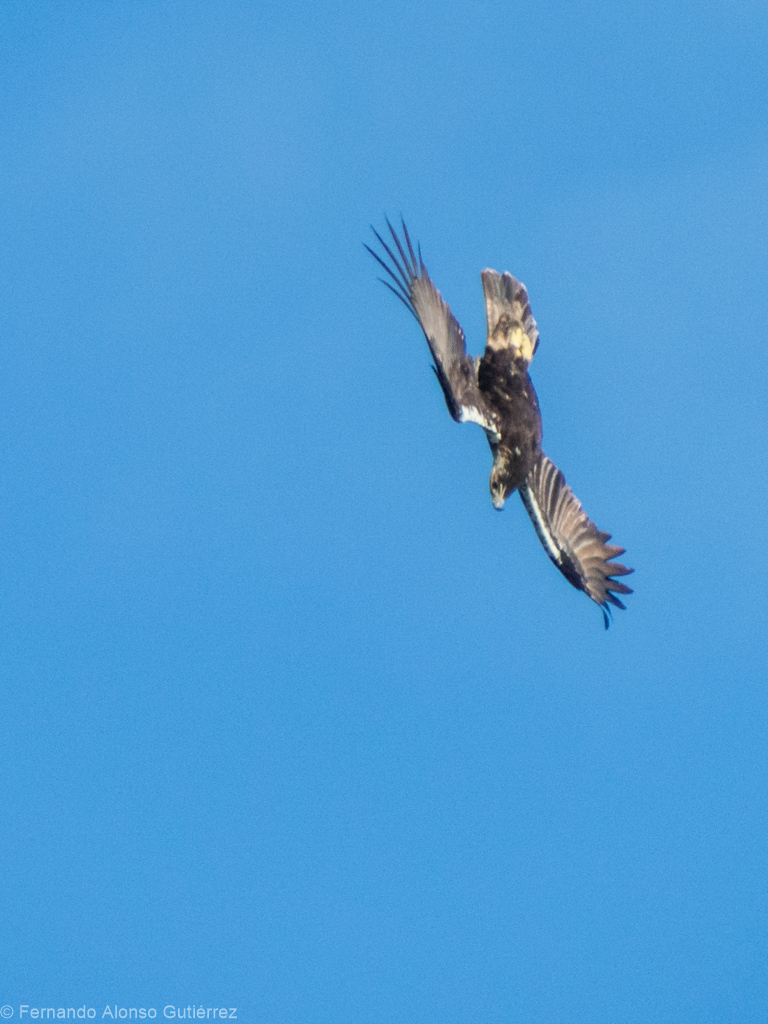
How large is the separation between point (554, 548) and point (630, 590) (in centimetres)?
103

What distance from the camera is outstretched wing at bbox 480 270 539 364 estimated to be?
2220 centimetres

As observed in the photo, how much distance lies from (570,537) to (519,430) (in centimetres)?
166

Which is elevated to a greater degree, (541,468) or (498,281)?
(498,281)

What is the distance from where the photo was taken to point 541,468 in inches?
881

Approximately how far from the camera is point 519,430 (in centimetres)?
2175

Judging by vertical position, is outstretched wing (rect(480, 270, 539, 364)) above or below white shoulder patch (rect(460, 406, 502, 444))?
above

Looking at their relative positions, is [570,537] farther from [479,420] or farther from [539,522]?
[479,420]

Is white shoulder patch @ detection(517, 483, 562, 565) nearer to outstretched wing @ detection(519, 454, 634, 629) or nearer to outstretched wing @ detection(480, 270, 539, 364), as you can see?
outstretched wing @ detection(519, 454, 634, 629)

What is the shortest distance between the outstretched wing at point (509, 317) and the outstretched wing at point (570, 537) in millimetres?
1291

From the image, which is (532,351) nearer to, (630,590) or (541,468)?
(541,468)

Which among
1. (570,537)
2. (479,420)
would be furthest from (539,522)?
(479,420)

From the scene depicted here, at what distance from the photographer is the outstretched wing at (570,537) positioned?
22141 mm

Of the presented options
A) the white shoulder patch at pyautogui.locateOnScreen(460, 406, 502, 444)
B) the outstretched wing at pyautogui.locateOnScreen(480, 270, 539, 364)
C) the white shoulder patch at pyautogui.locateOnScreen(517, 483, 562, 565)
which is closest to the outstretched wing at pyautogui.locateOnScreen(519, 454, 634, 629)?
the white shoulder patch at pyautogui.locateOnScreen(517, 483, 562, 565)

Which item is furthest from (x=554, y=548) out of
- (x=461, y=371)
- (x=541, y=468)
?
(x=461, y=371)
